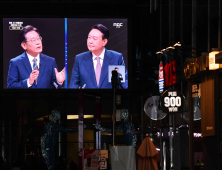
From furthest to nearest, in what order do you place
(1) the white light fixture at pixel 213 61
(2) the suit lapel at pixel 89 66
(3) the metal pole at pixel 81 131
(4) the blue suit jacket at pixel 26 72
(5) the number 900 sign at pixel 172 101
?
(2) the suit lapel at pixel 89 66 < (4) the blue suit jacket at pixel 26 72 < (3) the metal pole at pixel 81 131 < (1) the white light fixture at pixel 213 61 < (5) the number 900 sign at pixel 172 101

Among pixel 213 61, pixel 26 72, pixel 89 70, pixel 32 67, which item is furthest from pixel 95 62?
pixel 213 61

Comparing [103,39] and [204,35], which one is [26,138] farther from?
[204,35]

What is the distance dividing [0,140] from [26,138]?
167cm

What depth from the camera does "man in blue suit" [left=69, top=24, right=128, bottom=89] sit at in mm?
27625

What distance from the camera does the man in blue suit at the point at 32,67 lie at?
27.4 metres

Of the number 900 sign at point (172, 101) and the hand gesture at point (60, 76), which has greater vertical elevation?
the hand gesture at point (60, 76)

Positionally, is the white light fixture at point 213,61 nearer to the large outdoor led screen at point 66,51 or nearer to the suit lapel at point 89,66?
the large outdoor led screen at point 66,51

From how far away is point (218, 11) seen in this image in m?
16.2

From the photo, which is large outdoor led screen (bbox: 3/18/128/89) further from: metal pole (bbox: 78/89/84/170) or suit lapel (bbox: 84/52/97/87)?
metal pole (bbox: 78/89/84/170)

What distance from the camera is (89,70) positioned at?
91.4 ft

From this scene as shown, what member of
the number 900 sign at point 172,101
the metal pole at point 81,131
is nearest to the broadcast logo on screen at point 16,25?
the metal pole at point 81,131

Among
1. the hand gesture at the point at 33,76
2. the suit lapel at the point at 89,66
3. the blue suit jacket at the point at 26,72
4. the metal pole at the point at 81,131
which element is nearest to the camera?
the metal pole at the point at 81,131

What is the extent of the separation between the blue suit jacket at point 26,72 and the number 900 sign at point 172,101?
14599 mm

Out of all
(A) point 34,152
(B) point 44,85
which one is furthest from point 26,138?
(B) point 44,85
